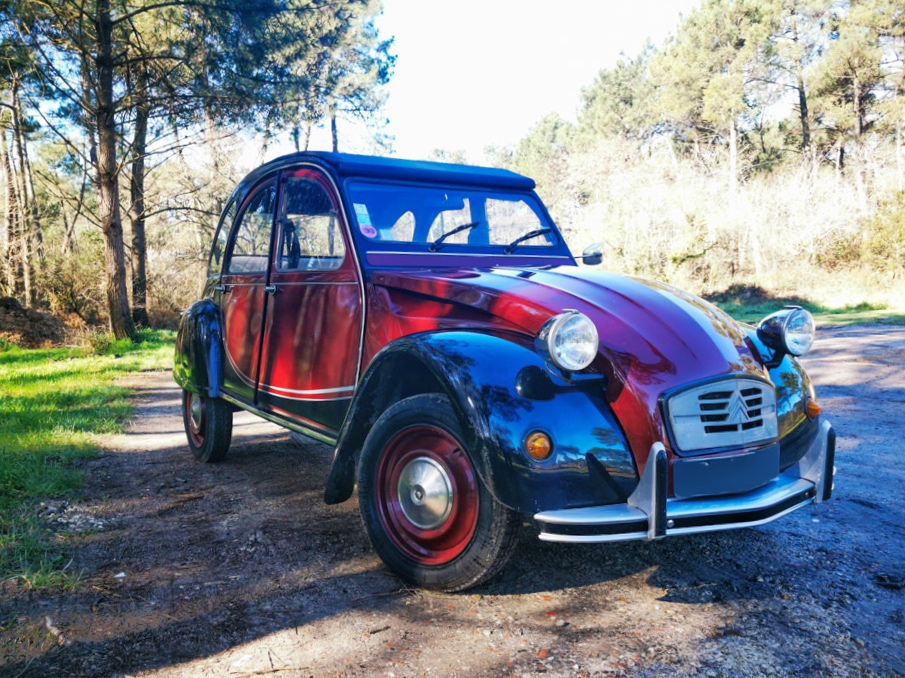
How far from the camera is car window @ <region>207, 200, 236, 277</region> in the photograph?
5.08 meters

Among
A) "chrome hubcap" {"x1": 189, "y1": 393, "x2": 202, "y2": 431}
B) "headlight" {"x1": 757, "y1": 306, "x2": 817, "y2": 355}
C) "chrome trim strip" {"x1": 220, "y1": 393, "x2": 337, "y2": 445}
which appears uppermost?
"headlight" {"x1": 757, "y1": 306, "x2": 817, "y2": 355}

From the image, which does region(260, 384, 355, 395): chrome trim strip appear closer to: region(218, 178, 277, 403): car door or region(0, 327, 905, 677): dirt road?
region(218, 178, 277, 403): car door

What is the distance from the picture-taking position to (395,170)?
4016 millimetres

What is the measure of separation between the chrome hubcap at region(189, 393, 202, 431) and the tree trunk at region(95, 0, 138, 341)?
8769 millimetres

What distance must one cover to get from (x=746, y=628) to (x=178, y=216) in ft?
69.5

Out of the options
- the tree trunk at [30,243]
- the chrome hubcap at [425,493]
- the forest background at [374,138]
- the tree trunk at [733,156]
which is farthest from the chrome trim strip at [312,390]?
the tree trunk at [733,156]

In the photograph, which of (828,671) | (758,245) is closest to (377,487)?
(828,671)

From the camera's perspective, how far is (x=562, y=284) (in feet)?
10.4

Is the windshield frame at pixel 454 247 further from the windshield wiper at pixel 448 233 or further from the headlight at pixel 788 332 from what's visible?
the headlight at pixel 788 332

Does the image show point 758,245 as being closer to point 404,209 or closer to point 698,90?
point 698,90

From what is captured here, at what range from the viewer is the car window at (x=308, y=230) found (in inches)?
150

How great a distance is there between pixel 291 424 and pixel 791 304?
62.3ft

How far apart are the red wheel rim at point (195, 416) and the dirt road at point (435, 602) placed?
1075 mm

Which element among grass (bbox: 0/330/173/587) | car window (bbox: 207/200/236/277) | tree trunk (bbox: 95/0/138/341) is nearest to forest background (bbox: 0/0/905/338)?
tree trunk (bbox: 95/0/138/341)
